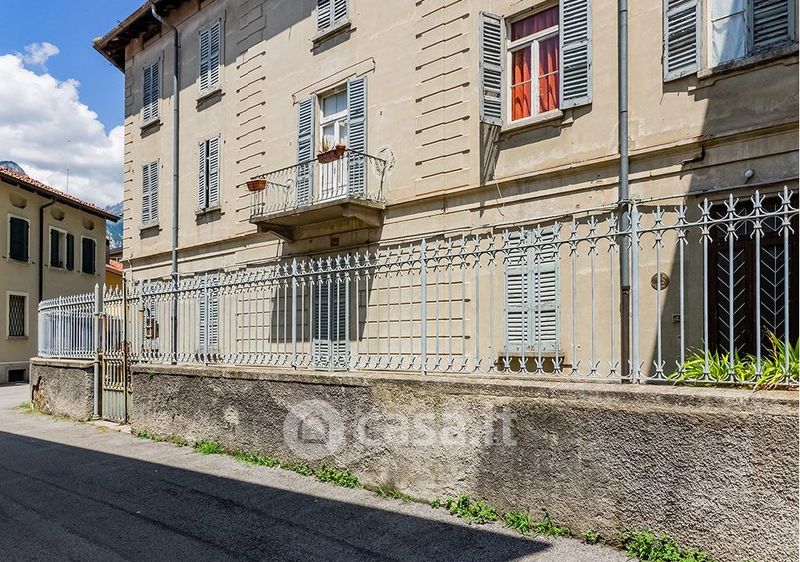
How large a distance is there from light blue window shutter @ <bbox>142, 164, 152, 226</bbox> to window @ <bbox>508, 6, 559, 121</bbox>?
12896mm

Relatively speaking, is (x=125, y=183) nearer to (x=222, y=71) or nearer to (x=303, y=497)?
(x=222, y=71)

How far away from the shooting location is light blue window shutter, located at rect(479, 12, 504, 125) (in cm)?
1070

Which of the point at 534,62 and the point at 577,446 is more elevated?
the point at 534,62

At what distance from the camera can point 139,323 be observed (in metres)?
10.8

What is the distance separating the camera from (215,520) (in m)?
6.13

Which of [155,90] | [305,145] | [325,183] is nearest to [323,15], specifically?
[305,145]

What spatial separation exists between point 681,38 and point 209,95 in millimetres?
12507

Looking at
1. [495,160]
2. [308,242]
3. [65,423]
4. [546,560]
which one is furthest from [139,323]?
[546,560]

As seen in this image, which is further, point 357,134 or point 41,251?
point 41,251

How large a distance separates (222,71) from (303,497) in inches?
536

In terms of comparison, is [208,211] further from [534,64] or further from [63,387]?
[534,64]

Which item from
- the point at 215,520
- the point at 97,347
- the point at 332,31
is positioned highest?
the point at 332,31

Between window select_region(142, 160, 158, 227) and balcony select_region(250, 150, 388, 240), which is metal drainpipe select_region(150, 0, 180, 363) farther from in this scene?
balcony select_region(250, 150, 388, 240)

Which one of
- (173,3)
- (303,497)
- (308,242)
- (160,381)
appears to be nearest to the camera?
(303,497)
